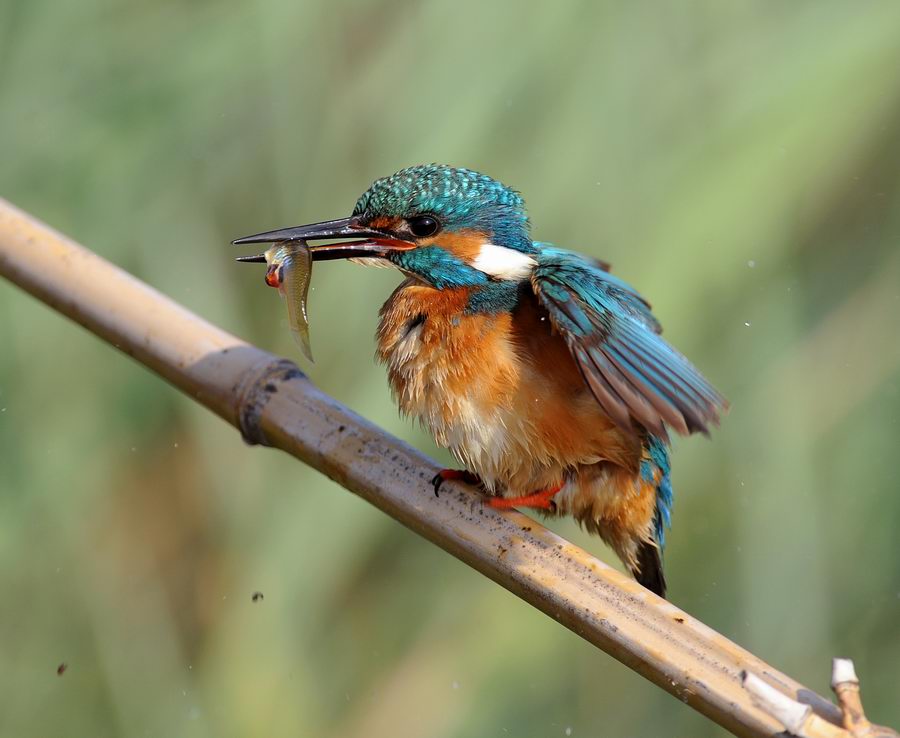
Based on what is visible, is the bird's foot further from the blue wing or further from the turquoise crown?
the turquoise crown

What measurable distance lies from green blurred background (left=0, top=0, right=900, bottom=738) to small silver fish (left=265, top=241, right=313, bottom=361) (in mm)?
384

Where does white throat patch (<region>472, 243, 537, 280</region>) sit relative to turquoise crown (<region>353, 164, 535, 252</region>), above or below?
below

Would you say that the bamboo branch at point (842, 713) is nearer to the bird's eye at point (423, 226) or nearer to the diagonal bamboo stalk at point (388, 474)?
the diagonal bamboo stalk at point (388, 474)

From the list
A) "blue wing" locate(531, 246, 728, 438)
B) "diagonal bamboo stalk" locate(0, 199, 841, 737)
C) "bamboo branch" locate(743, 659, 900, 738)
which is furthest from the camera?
"blue wing" locate(531, 246, 728, 438)

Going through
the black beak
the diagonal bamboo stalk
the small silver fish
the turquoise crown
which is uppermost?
the turquoise crown

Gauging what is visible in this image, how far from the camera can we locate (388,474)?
1.95 metres

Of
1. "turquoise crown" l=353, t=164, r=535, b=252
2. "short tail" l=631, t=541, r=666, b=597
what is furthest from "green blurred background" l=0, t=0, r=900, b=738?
"turquoise crown" l=353, t=164, r=535, b=252

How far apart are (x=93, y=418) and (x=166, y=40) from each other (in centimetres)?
81

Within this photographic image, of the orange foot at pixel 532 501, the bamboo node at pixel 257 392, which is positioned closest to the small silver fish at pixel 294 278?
the bamboo node at pixel 257 392

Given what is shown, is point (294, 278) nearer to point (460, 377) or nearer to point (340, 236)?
point (340, 236)

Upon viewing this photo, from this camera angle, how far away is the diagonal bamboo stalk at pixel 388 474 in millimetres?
1567

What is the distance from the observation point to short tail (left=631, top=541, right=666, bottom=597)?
2.29 meters

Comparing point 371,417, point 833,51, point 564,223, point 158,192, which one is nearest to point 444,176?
point 564,223

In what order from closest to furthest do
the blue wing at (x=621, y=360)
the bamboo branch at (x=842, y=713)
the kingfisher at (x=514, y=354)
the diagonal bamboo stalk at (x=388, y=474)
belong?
the bamboo branch at (x=842, y=713) < the diagonal bamboo stalk at (x=388, y=474) < the blue wing at (x=621, y=360) < the kingfisher at (x=514, y=354)
